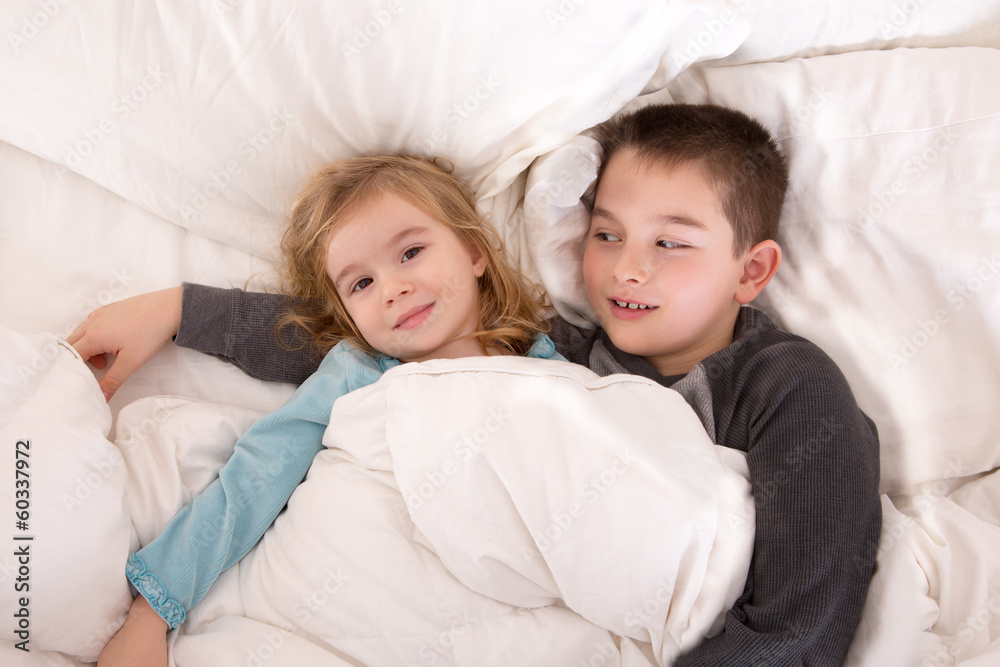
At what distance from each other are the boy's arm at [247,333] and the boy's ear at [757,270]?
31.2 inches

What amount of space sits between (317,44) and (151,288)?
1.78 feet

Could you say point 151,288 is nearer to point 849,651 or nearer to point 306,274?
point 306,274

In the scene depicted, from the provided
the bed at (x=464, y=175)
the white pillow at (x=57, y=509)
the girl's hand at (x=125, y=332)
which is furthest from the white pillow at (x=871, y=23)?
the white pillow at (x=57, y=509)

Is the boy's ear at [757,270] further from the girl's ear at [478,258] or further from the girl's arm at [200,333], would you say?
the girl's arm at [200,333]

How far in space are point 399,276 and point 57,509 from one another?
0.58 meters

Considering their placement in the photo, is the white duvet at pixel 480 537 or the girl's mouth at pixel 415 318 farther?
the girl's mouth at pixel 415 318

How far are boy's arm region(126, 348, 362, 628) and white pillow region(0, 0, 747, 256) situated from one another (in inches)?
16.1

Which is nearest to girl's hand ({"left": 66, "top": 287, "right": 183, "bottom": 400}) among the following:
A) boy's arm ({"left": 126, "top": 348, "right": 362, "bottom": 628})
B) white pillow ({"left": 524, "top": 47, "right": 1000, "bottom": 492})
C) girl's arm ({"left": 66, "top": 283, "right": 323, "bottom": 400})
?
girl's arm ({"left": 66, "top": 283, "right": 323, "bottom": 400})

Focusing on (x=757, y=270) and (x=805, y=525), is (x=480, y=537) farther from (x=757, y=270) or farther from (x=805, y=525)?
(x=757, y=270)

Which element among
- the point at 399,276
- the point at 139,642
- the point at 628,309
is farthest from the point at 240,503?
the point at 628,309

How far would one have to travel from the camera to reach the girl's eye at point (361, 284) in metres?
1.15

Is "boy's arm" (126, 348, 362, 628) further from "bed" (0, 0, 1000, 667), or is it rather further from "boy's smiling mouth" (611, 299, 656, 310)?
"boy's smiling mouth" (611, 299, 656, 310)

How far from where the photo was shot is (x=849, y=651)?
88 centimetres

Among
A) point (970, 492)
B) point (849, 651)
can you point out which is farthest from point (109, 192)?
point (970, 492)
